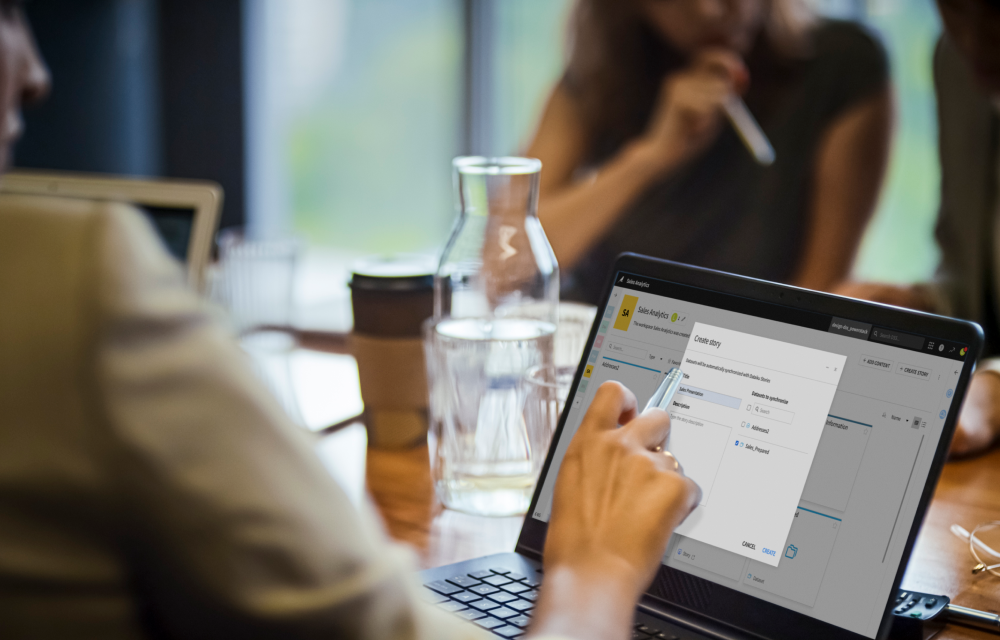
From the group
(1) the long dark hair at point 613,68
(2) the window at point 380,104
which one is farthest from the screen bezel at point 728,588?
(2) the window at point 380,104

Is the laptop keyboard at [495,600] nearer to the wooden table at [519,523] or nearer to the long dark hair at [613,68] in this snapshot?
the wooden table at [519,523]

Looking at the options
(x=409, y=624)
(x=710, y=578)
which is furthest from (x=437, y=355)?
(x=409, y=624)

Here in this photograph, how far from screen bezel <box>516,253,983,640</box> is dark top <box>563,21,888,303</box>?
0.87 meters

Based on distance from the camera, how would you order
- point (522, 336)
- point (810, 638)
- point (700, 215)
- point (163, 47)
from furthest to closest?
point (163, 47)
point (700, 215)
point (522, 336)
point (810, 638)

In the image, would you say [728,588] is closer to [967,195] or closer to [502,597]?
[502,597]

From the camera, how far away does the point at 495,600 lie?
628mm

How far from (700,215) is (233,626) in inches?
58.8

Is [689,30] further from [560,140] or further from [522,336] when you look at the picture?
[522,336]

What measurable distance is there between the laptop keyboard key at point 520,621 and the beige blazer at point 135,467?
11.4 inches

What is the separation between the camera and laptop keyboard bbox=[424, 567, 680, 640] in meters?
0.59

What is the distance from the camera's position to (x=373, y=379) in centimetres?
94

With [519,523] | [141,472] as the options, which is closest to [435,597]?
[519,523]

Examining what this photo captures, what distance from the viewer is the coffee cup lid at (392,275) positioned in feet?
3.07

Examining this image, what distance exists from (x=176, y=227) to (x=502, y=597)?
0.90 m
